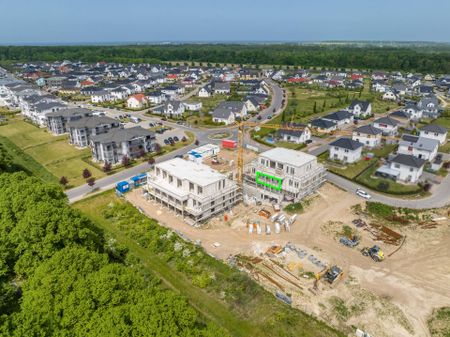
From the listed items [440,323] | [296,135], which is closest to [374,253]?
[440,323]

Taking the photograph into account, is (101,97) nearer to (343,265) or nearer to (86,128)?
(86,128)

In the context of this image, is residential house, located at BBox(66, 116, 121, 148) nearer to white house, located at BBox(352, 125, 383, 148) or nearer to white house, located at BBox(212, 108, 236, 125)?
white house, located at BBox(212, 108, 236, 125)

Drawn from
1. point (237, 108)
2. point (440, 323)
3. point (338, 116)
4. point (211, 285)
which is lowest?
point (440, 323)

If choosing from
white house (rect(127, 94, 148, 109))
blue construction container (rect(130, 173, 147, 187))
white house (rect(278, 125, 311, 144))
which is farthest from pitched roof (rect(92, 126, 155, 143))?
white house (rect(127, 94, 148, 109))

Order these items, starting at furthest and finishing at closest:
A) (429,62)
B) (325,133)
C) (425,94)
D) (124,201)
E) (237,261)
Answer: (429,62), (425,94), (325,133), (124,201), (237,261)

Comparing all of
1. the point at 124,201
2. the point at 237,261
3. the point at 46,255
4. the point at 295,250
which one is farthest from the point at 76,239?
the point at 295,250

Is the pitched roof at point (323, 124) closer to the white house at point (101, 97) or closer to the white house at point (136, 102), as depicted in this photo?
the white house at point (136, 102)

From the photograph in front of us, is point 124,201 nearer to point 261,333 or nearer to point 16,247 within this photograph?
point 16,247
